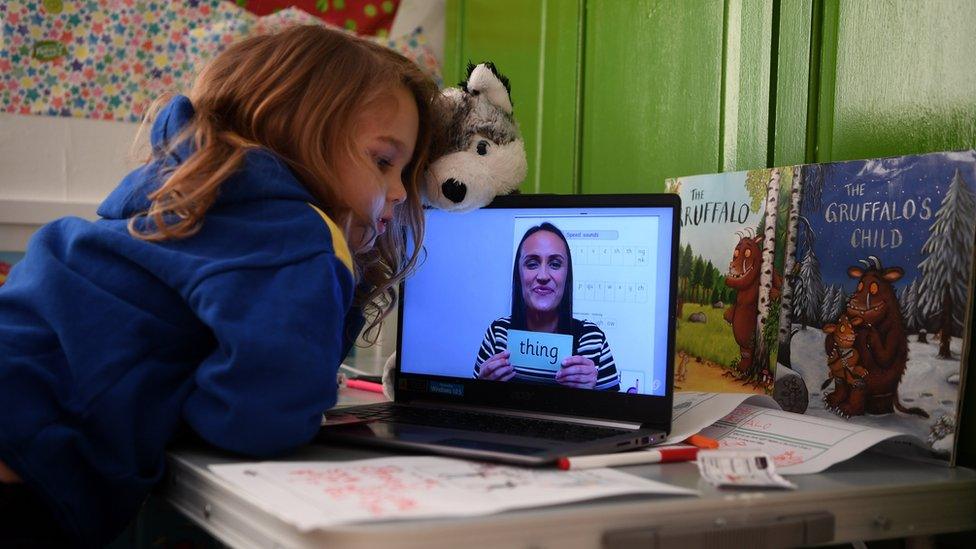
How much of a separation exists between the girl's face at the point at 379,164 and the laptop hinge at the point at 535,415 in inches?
7.9

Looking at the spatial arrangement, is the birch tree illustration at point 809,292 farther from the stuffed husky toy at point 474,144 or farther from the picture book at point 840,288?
the stuffed husky toy at point 474,144

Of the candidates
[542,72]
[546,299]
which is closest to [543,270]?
[546,299]

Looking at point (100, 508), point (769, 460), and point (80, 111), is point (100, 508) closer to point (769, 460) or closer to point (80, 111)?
point (769, 460)

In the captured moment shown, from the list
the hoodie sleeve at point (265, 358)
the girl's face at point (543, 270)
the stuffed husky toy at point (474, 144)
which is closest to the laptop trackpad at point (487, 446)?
the hoodie sleeve at point (265, 358)

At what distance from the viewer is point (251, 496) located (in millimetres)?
665

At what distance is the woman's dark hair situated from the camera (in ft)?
3.40

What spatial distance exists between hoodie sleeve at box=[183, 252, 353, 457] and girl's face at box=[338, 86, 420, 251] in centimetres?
22

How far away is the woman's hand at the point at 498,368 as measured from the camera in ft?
3.50

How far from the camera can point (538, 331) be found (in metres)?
1.05

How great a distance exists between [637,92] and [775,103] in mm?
298

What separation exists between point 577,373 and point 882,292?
314mm

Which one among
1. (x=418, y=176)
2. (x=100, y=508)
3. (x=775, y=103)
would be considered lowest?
(x=100, y=508)

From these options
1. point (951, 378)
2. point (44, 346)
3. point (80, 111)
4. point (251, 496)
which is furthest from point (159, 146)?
point (80, 111)

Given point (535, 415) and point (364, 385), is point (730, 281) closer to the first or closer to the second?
point (535, 415)
